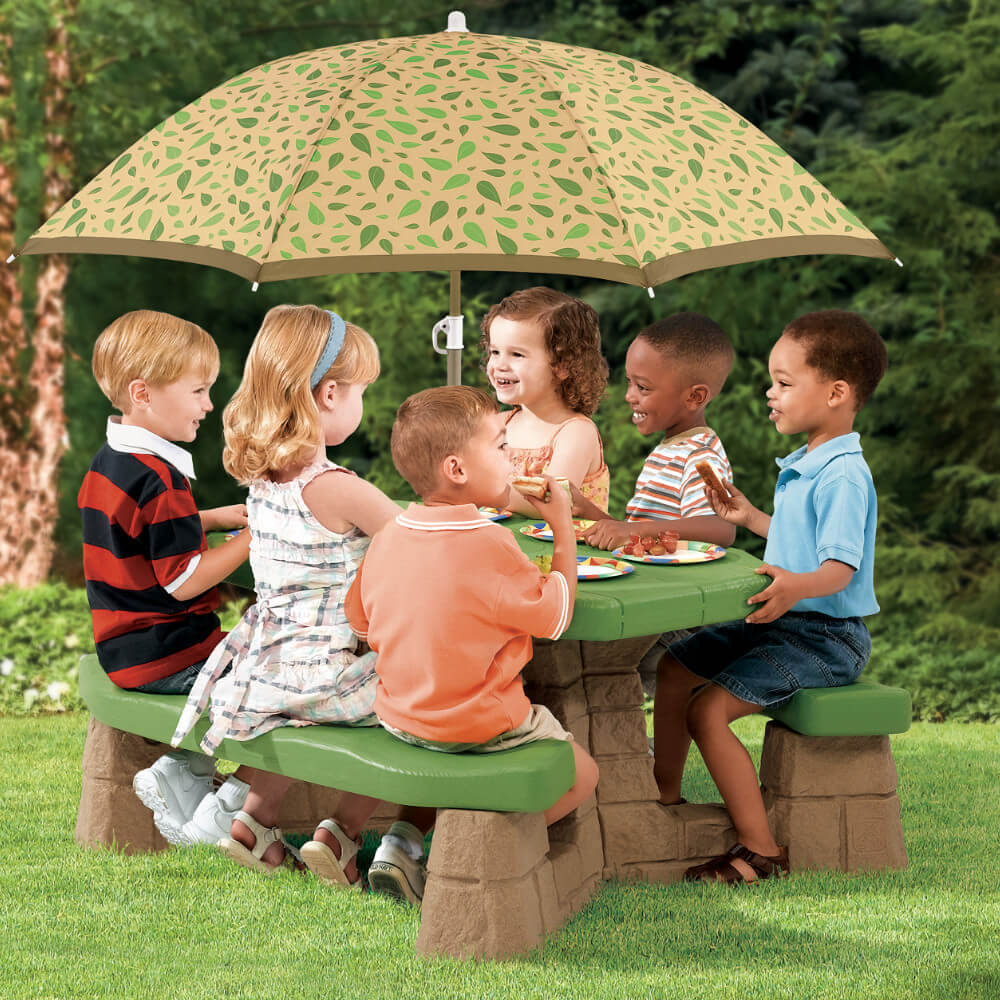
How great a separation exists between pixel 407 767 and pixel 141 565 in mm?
1140

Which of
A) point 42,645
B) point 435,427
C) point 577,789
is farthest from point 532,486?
point 42,645

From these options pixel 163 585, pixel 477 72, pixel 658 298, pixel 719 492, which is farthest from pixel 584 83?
pixel 658 298

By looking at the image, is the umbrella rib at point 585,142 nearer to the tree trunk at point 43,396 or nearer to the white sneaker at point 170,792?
the white sneaker at point 170,792

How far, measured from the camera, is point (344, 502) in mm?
4215

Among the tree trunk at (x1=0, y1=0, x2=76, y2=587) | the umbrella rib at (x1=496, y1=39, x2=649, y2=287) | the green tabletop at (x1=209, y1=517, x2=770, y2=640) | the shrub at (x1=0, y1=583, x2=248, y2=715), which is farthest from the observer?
the tree trunk at (x1=0, y1=0, x2=76, y2=587)

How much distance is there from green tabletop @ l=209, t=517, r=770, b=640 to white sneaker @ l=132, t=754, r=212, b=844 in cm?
140

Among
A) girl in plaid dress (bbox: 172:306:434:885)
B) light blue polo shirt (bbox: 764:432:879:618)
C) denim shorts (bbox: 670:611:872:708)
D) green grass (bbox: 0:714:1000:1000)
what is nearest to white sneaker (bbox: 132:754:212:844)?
green grass (bbox: 0:714:1000:1000)

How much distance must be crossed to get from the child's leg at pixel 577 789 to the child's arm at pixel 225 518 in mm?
1344

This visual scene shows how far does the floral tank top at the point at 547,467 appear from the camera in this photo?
5270 mm

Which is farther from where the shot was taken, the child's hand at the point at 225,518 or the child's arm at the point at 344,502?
the child's hand at the point at 225,518

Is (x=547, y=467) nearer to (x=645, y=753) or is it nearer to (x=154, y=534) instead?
(x=645, y=753)

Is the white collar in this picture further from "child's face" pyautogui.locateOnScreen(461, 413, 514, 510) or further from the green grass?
the green grass

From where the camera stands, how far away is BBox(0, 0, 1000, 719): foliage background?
10.4 m

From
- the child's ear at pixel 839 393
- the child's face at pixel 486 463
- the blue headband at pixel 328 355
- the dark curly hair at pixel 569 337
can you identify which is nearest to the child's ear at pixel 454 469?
the child's face at pixel 486 463
